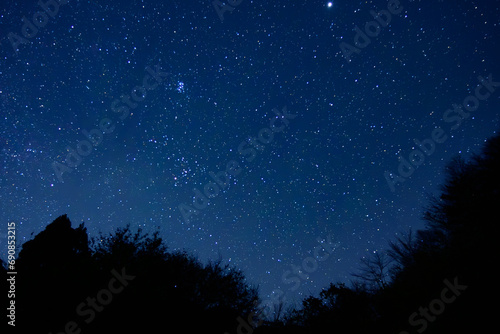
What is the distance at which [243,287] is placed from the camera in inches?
901

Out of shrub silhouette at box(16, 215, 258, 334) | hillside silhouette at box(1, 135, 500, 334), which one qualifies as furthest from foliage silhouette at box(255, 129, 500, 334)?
shrub silhouette at box(16, 215, 258, 334)

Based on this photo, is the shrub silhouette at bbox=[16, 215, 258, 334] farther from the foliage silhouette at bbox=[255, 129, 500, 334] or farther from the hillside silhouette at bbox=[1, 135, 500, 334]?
the foliage silhouette at bbox=[255, 129, 500, 334]

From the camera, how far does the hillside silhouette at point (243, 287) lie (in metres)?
9.20

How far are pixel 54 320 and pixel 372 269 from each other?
22.1 meters

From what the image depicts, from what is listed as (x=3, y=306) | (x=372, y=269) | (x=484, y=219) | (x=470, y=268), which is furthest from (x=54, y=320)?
(x=372, y=269)

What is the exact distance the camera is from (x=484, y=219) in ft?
39.4

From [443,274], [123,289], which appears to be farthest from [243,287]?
[443,274]

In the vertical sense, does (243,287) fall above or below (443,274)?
above

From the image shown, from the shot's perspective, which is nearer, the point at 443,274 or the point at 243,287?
the point at 443,274

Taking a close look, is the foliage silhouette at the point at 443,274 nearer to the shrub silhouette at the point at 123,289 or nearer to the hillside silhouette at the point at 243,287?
the hillside silhouette at the point at 243,287

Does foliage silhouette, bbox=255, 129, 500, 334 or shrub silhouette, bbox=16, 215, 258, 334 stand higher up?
shrub silhouette, bbox=16, 215, 258, 334

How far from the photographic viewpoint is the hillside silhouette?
920cm

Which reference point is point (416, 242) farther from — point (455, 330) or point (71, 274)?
point (71, 274)

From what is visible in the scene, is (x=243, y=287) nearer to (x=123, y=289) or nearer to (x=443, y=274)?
(x=123, y=289)
